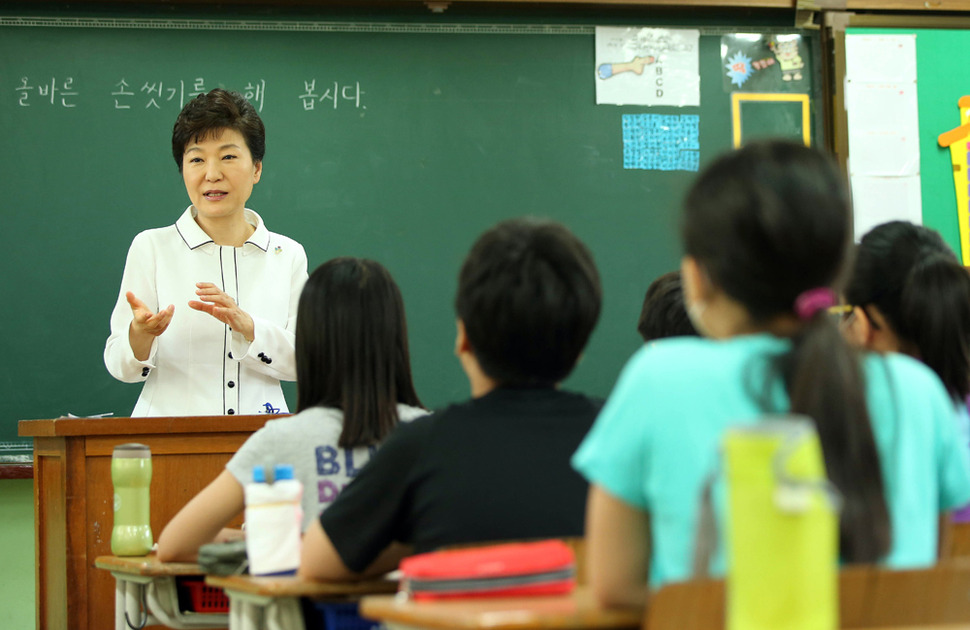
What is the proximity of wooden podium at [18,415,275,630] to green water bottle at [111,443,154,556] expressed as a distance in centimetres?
29

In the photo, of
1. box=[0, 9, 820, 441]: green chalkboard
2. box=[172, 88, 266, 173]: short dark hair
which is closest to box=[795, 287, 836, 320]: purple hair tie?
box=[172, 88, 266, 173]: short dark hair

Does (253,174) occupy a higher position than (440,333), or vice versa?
(253,174)

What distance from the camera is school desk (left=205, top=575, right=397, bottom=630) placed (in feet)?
4.63

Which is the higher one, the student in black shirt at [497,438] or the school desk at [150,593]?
the student in black shirt at [497,438]

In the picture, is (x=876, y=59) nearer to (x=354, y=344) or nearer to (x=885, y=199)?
(x=885, y=199)

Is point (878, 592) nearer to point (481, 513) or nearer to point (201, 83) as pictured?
point (481, 513)

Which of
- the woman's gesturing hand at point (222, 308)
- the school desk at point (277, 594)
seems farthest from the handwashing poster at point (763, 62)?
the school desk at point (277, 594)

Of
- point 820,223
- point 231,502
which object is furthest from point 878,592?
point 231,502

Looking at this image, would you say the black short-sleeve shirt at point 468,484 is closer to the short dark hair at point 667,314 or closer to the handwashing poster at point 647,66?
the short dark hair at point 667,314

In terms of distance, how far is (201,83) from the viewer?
373 cm

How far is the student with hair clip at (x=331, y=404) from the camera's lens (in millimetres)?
1793

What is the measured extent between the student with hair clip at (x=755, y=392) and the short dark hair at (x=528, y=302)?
16.7 inches

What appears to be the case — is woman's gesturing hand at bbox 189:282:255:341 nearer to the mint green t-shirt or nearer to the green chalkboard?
the green chalkboard

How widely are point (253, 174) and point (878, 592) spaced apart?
2769 millimetres
